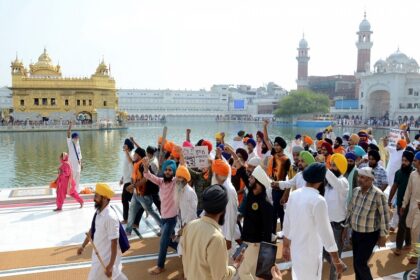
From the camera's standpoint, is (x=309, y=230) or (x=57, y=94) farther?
(x=57, y=94)

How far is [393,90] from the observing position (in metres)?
59.1

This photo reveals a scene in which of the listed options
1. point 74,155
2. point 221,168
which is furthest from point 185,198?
point 74,155

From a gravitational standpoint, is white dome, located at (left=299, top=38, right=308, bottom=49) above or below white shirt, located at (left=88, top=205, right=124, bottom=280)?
above

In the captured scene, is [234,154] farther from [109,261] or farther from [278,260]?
[109,261]

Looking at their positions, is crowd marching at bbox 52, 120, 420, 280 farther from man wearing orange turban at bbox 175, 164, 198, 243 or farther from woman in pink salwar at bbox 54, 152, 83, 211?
woman in pink salwar at bbox 54, 152, 83, 211

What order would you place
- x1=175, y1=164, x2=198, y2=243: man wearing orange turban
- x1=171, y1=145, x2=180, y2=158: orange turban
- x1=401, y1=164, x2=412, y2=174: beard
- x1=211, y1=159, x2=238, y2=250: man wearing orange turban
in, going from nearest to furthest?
x1=211, y1=159, x2=238, y2=250: man wearing orange turban
x1=175, y1=164, x2=198, y2=243: man wearing orange turban
x1=401, y1=164, x2=412, y2=174: beard
x1=171, y1=145, x2=180, y2=158: orange turban

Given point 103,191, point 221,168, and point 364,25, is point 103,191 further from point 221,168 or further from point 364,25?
point 364,25

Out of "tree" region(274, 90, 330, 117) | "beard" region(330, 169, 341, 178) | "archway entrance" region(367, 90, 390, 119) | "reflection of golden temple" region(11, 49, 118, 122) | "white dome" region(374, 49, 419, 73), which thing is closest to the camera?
"beard" region(330, 169, 341, 178)

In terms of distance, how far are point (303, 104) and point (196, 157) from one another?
62.3 m

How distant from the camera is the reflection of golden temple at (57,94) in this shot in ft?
158

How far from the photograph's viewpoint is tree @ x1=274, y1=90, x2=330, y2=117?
65.0 meters

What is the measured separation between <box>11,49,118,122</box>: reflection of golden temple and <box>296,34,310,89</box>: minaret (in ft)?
169

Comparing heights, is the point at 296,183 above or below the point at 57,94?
below

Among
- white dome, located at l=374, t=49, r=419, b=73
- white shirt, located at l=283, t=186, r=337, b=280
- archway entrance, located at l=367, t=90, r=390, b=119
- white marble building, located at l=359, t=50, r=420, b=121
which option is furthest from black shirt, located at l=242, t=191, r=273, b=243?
archway entrance, located at l=367, t=90, r=390, b=119
